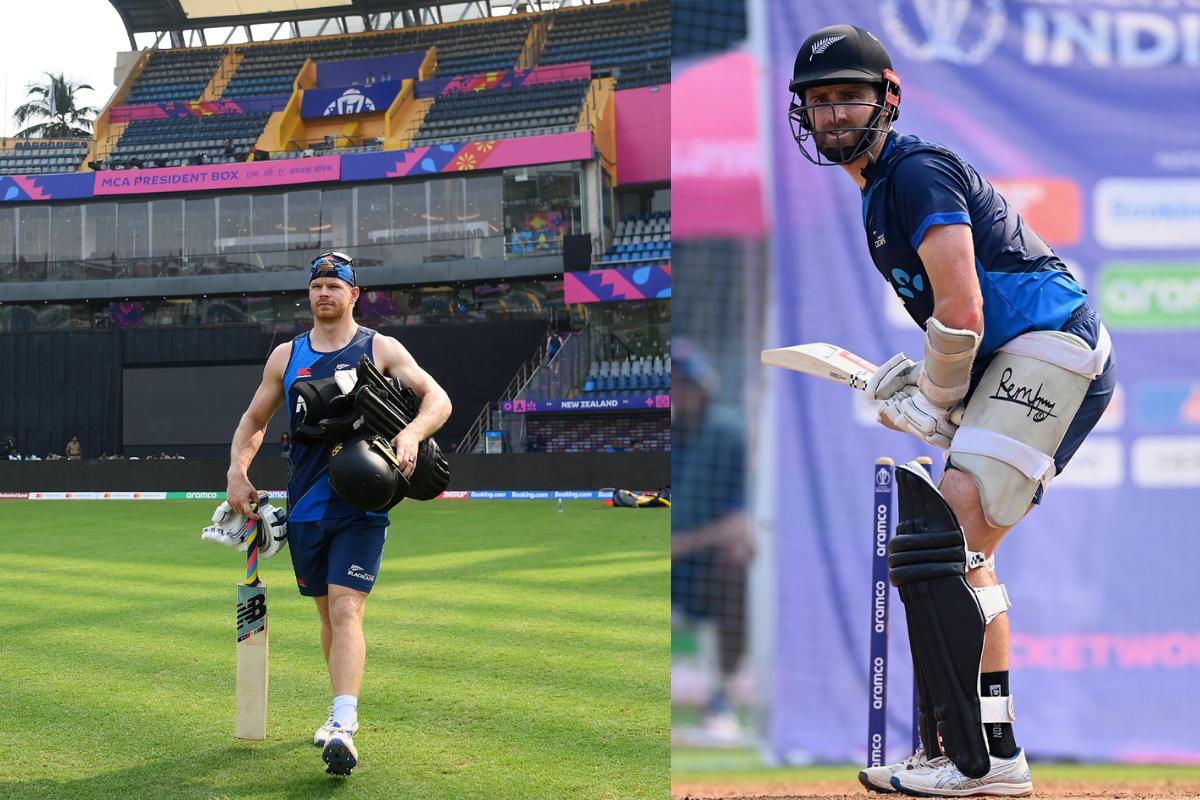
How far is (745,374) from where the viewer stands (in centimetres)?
406

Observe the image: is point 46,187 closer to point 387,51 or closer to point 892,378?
point 387,51

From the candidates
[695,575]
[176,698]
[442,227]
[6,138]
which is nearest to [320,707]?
[176,698]

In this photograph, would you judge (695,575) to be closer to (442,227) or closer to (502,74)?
(442,227)

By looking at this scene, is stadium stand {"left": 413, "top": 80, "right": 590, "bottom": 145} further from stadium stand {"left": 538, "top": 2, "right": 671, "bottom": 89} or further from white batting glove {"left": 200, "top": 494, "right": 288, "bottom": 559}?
white batting glove {"left": 200, "top": 494, "right": 288, "bottom": 559}

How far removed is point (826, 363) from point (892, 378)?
22 cm

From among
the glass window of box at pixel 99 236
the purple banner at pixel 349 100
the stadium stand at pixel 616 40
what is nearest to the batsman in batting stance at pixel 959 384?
the stadium stand at pixel 616 40

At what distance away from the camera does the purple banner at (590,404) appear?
94.2 feet

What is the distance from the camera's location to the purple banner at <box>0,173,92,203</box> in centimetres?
3544

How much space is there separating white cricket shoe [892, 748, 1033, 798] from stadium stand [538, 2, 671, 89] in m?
35.0

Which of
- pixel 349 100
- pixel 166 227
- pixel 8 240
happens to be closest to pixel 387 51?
pixel 349 100

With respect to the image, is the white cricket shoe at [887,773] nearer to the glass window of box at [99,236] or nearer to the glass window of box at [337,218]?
the glass window of box at [337,218]

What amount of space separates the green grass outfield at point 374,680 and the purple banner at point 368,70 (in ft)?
103

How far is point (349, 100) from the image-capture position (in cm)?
3962

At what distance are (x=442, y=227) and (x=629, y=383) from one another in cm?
804
